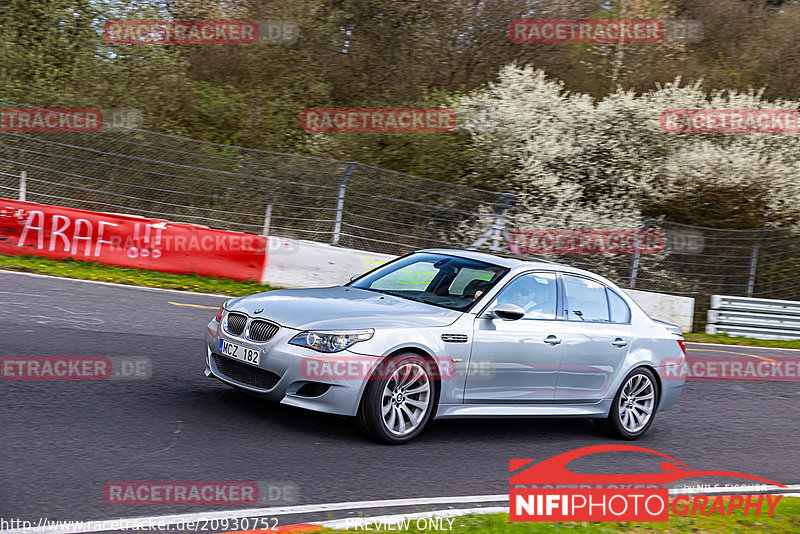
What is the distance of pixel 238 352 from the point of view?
688 cm

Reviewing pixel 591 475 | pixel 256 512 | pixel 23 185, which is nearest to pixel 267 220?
pixel 23 185

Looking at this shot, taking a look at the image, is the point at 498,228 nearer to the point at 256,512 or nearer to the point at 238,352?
the point at 238,352

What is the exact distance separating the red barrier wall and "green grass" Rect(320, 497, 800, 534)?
36.0 feet

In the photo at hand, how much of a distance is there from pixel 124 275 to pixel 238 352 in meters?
8.34

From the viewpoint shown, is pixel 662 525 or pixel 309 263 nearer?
pixel 662 525

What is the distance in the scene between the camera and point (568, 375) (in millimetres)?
7945

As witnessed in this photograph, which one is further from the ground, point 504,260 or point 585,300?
point 504,260

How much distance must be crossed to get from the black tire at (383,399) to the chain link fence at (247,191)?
970 cm

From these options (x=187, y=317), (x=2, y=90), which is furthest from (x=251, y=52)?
(x=187, y=317)

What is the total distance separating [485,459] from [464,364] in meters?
0.77

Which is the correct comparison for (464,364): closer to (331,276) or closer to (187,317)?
(187,317)

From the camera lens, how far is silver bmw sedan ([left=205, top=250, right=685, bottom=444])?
21.6 ft

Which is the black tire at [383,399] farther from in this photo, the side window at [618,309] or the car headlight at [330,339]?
the side window at [618,309]

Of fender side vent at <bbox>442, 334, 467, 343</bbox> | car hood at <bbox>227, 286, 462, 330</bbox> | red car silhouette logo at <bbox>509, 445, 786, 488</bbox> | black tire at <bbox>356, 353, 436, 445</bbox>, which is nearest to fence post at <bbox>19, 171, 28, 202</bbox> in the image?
car hood at <bbox>227, 286, 462, 330</bbox>
